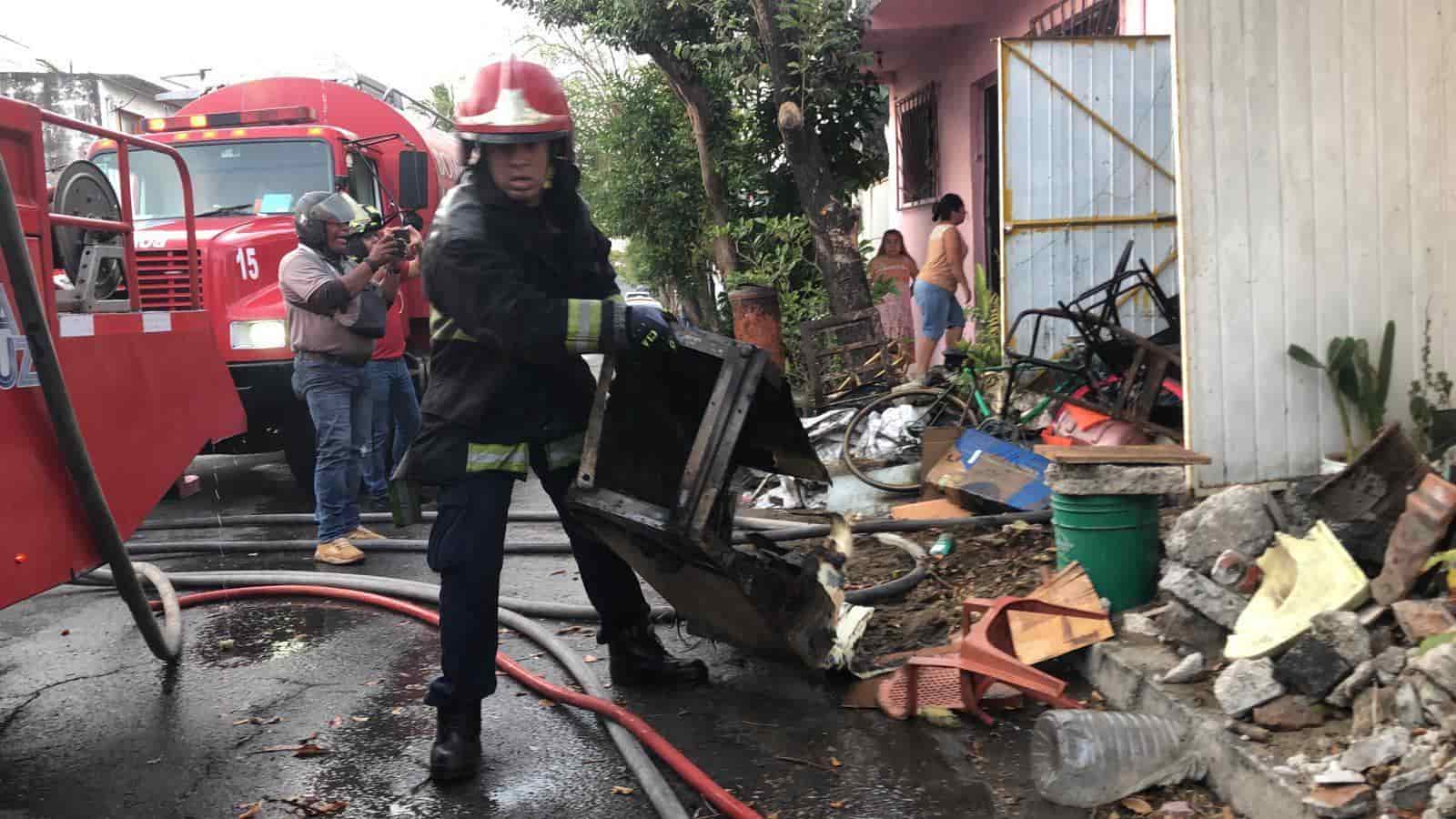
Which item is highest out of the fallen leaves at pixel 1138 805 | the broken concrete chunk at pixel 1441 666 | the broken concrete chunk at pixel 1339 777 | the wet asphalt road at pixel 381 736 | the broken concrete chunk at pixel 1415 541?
the broken concrete chunk at pixel 1415 541

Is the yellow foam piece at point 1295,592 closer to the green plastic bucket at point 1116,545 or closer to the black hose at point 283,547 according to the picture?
the green plastic bucket at point 1116,545

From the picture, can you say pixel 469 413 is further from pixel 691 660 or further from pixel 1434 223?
pixel 1434 223

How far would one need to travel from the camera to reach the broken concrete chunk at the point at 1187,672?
12.2ft

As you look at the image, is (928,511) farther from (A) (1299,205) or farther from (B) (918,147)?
(B) (918,147)

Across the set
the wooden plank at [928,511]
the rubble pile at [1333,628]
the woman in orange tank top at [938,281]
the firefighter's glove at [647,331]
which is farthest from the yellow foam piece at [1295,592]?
the woman in orange tank top at [938,281]

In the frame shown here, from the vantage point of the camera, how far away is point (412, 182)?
9.11m

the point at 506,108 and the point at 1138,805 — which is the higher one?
the point at 506,108

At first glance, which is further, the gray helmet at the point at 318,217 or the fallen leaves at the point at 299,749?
the gray helmet at the point at 318,217

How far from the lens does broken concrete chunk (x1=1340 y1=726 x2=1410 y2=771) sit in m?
2.96

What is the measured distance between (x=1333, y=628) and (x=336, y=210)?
5.24m

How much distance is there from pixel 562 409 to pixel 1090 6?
7.83 m

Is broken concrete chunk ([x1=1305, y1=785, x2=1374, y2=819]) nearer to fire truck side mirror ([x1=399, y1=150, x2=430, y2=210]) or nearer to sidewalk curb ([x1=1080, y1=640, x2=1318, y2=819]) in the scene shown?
sidewalk curb ([x1=1080, y1=640, x2=1318, y2=819])

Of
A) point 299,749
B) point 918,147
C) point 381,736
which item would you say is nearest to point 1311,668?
point 381,736

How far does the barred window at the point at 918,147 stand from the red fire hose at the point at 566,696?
10.2 metres
